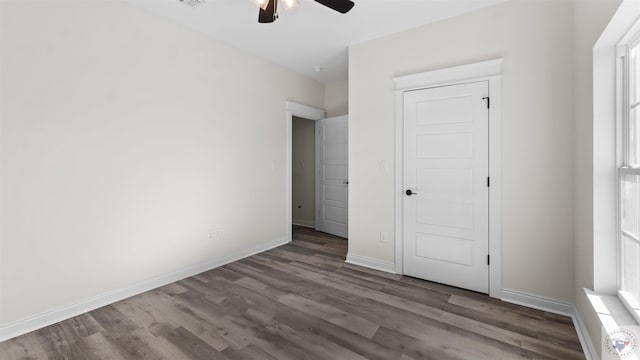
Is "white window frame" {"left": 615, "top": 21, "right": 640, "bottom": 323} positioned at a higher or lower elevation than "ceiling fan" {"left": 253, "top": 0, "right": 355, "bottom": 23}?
lower

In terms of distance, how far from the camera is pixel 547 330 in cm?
206

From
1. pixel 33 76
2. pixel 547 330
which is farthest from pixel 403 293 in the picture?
pixel 33 76

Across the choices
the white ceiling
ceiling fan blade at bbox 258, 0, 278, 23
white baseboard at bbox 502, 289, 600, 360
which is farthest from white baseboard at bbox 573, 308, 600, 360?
ceiling fan blade at bbox 258, 0, 278, 23

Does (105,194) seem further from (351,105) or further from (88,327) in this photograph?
(351,105)

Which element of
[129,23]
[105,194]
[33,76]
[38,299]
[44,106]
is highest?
[129,23]

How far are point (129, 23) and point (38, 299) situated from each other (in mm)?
2444

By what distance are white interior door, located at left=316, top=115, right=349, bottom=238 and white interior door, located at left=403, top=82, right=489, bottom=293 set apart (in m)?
1.75

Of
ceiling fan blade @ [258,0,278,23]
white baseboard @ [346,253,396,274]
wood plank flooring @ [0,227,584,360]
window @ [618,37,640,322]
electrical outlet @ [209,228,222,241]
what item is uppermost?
ceiling fan blade @ [258,0,278,23]

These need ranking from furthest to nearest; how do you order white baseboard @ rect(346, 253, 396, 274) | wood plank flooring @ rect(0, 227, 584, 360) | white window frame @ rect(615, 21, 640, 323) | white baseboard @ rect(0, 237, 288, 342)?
white baseboard @ rect(346, 253, 396, 274)
white baseboard @ rect(0, 237, 288, 342)
wood plank flooring @ rect(0, 227, 584, 360)
white window frame @ rect(615, 21, 640, 323)

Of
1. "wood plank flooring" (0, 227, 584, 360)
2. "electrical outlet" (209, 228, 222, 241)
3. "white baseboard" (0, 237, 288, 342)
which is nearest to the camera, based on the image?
"wood plank flooring" (0, 227, 584, 360)

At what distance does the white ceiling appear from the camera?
260 centimetres

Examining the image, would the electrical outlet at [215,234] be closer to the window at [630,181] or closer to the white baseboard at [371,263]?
the white baseboard at [371,263]

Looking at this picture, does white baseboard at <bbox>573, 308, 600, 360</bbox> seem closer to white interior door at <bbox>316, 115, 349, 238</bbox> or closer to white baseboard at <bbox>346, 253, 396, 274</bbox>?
white baseboard at <bbox>346, 253, 396, 274</bbox>

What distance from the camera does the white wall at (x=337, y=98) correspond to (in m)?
4.90
